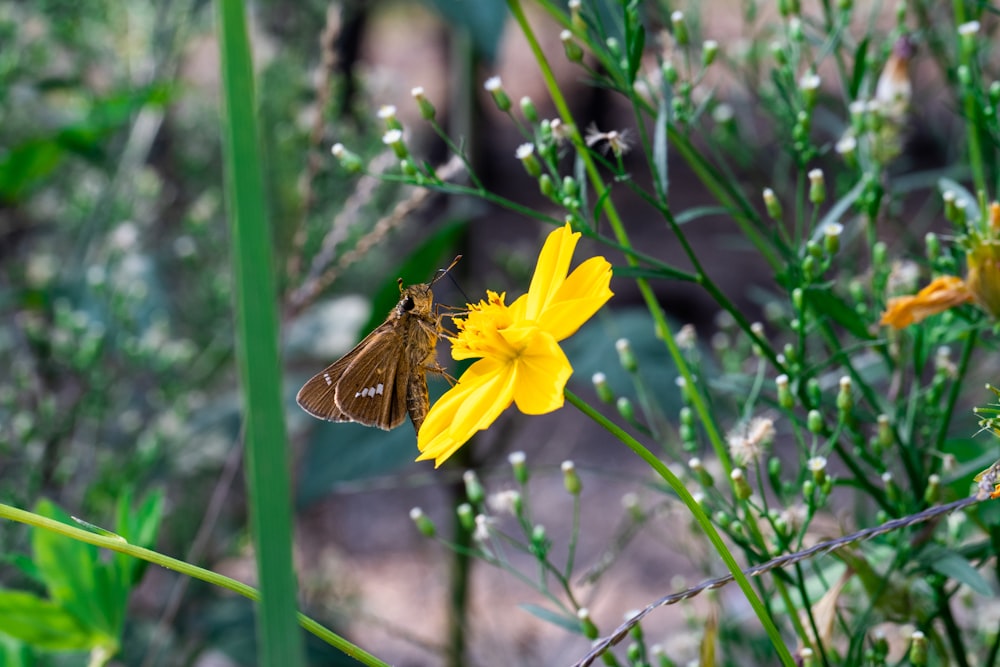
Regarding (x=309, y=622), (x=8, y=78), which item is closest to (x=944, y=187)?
(x=309, y=622)

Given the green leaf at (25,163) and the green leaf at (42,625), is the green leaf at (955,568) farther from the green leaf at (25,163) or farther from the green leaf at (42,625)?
the green leaf at (25,163)

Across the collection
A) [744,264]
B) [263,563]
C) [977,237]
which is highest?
[744,264]

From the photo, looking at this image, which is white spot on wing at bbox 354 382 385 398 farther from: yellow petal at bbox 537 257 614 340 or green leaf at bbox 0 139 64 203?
green leaf at bbox 0 139 64 203

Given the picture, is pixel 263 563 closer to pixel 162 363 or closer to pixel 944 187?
pixel 944 187

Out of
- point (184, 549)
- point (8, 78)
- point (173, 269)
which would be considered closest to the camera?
point (8, 78)

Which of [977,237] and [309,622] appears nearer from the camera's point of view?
[309,622]

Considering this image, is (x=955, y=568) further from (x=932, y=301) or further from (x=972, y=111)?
(x=972, y=111)
